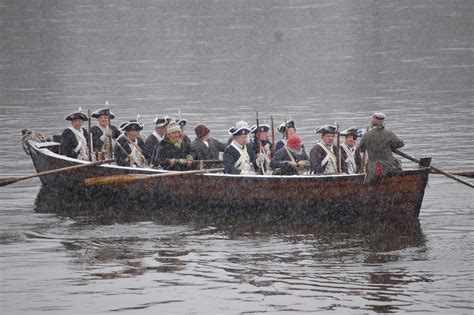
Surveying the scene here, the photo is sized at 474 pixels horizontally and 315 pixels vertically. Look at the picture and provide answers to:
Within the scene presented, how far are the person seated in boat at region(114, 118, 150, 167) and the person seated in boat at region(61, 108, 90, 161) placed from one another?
164cm

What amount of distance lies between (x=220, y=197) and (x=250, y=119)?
22053mm

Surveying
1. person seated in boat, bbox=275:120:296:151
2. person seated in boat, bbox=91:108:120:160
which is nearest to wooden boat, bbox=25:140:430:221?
person seated in boat, bbox=91:108:120:160

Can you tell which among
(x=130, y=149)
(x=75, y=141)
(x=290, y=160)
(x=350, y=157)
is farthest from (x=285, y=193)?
(x=75, y=141)

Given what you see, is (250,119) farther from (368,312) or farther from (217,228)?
(368,312)

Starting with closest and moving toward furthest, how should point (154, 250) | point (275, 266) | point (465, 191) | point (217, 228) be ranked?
1. point (275, 266)
2. point (154, 250)
3. point (217, 228)
4. point (465, 191)

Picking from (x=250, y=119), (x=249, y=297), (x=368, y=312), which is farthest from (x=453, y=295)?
(x=250, y=119)

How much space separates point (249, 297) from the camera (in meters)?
19.5

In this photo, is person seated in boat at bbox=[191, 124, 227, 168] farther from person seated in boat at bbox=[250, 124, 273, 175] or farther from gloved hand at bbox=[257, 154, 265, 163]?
gloved hand at bbox=[257, 154, 265, 163]

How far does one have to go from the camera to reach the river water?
2005 cm

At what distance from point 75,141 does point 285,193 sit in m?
6.95

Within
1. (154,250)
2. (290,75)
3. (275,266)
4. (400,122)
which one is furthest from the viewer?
(290,75)

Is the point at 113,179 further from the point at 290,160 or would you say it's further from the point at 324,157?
the point at 324,157

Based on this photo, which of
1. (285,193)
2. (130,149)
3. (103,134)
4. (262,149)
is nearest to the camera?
(285,193)

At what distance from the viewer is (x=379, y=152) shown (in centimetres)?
2377
